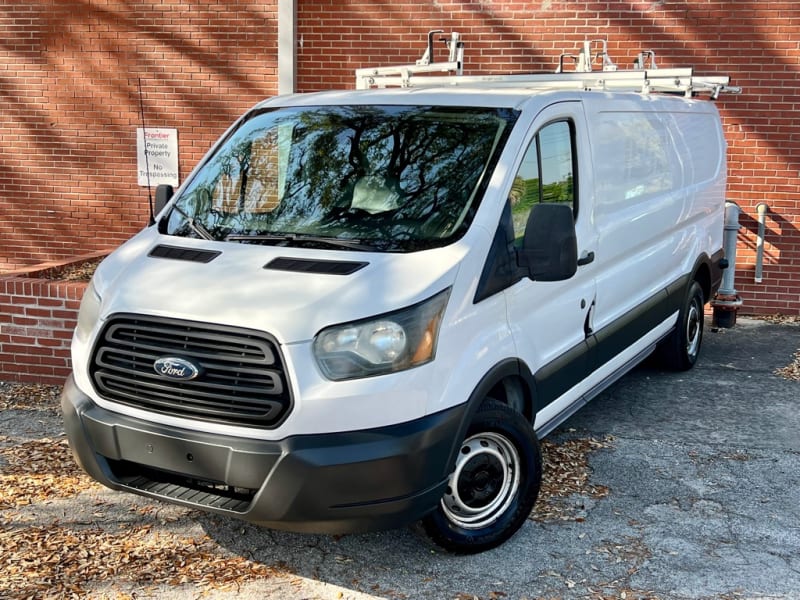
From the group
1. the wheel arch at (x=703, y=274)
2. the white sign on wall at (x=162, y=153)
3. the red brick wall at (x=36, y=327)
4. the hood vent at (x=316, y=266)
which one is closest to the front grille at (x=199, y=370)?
the hood vent at (x=316, y=266)

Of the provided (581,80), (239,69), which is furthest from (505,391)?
(239,69)

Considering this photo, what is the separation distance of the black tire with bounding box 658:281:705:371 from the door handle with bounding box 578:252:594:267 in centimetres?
236

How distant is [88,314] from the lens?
13.0ft

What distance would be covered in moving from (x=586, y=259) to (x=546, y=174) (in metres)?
0.56

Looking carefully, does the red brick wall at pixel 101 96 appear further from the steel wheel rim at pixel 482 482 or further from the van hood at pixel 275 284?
the steel wheel rim at pixel 482 482

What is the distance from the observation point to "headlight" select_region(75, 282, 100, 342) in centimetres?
388

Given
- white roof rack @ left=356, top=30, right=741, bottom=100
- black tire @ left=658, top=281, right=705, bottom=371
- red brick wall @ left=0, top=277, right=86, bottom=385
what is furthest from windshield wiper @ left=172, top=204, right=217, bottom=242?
black tire @ left=658, top=281, right=705, bottom=371

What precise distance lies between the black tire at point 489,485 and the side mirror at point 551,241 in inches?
25.8

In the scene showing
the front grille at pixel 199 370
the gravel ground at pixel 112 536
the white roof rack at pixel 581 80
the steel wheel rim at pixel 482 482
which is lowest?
the gravel ground at pixel 112 536

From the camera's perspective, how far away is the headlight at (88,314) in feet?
12.7

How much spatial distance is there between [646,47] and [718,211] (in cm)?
244

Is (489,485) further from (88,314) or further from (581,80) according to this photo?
(581,80)

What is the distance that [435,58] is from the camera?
9.81 m

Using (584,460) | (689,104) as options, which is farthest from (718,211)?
(584,460)
